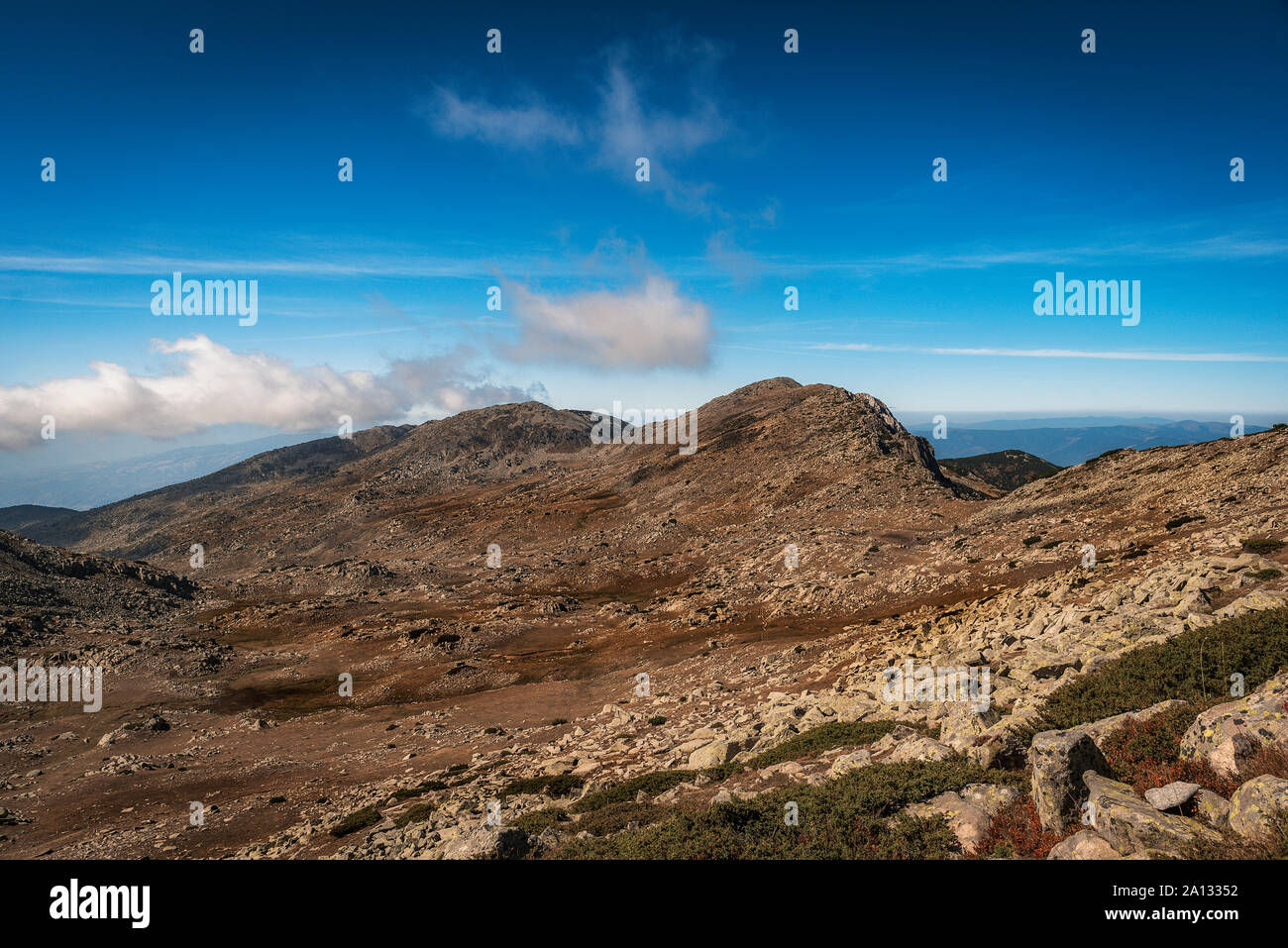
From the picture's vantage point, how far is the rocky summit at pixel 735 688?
10680 mm

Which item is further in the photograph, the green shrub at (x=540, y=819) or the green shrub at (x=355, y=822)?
the green shrub at (x=355, y=822)

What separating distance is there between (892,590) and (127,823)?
1972 inches

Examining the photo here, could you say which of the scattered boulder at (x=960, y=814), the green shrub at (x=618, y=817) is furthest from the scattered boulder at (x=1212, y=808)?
the green shrub at (x=618, y=817)

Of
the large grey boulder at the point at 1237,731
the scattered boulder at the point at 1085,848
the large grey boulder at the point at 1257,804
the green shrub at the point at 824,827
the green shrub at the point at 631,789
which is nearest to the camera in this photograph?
the large grey boulder at the point at 1257,804

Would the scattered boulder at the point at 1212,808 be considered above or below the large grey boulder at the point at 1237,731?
below

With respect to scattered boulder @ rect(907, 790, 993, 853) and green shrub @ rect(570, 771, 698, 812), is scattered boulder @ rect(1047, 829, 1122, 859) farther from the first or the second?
green shrub @ rect(570, 771, 698, 812)

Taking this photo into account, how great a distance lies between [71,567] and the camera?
7656 centimetres

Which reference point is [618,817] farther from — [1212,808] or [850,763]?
[1212,808]

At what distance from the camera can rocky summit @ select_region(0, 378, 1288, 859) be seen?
10.7 meters

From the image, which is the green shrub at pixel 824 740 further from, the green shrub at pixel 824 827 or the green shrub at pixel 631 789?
the green shrub at pixel 824 827
